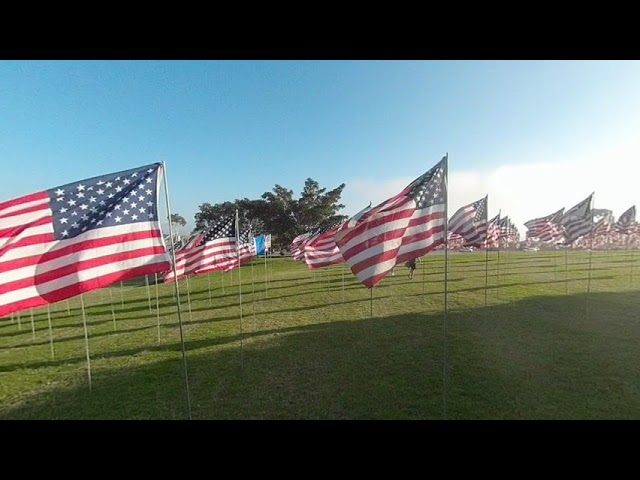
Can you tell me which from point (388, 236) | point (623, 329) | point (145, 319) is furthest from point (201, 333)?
point (623, 329)

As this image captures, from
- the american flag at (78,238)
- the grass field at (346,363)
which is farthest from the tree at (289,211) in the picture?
the american flag at (78,238)

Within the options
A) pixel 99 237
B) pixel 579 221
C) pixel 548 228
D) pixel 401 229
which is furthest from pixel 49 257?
pixel 548 228

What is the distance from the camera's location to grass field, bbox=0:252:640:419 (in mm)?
4945

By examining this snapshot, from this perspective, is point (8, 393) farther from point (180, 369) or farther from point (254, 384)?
point (254, 384)

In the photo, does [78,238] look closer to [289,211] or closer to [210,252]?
[210,252]

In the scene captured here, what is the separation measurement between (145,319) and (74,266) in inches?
369

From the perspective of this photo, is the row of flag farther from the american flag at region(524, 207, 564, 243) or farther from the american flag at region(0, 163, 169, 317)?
the american flag at region(524, 207, 564, 243)

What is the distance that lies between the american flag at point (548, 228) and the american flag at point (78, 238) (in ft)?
75.0

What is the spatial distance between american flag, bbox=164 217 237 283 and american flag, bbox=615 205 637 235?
88.7 ft

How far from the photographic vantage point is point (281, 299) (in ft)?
50.4

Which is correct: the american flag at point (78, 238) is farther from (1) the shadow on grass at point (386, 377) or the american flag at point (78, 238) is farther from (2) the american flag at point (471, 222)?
(2) the american flag at point (471, 222)

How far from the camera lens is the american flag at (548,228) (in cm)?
1917
